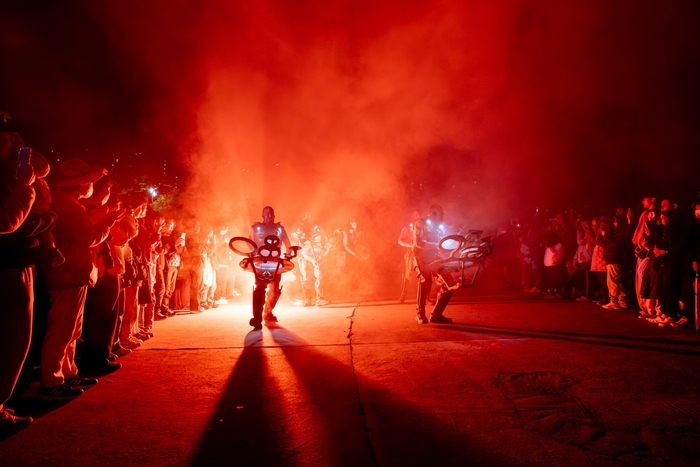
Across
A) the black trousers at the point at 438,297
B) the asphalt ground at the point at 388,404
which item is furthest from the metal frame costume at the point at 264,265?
the black trousers at the point at 438,297

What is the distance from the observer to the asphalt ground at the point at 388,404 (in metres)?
2.53

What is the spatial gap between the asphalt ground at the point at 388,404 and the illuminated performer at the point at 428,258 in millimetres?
837

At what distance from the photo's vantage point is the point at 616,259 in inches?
317

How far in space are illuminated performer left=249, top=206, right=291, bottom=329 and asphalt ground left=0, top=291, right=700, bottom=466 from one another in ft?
3.16

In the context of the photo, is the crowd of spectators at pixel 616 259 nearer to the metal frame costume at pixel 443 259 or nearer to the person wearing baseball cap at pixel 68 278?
the metal frame costume at pixel 443 259

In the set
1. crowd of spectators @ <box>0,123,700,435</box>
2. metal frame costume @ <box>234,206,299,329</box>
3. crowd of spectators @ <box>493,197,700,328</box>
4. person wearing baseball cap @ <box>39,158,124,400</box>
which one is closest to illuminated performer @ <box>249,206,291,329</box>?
metal frame costume @ <box>234,206,299,329</box>

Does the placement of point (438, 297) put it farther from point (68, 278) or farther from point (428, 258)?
point (68, 278)

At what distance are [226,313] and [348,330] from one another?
3401mm

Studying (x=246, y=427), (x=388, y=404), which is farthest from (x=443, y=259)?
(x=246, y=427)

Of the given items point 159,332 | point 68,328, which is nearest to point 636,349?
point 68,328

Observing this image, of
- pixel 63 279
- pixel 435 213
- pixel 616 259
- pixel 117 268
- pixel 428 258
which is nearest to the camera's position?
pixel 63 279

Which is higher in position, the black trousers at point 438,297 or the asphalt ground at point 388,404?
the black trousers at point 438,297

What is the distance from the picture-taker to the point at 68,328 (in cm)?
371

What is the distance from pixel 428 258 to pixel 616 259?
421 centimetres
